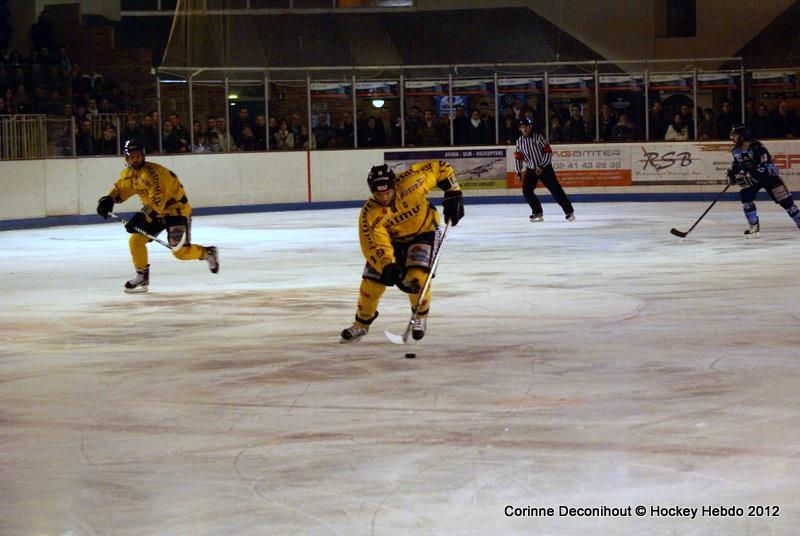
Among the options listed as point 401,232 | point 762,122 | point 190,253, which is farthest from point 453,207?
point 762,122

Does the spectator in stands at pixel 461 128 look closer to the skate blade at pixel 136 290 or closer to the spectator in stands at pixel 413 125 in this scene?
the spectator in stands at pixel 413 125

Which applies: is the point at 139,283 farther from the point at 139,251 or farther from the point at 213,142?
the point at 213,142

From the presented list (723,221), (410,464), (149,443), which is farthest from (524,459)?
(723,221)

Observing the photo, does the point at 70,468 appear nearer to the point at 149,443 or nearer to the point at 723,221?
the point at 149,443

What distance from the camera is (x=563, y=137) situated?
18547 mm

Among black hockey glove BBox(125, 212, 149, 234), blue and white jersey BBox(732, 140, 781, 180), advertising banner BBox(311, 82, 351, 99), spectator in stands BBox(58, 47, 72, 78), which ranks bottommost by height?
black hockey glove BBox(125, 212, 149, 234)

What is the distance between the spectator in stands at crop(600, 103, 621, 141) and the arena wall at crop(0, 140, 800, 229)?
15 centimetres

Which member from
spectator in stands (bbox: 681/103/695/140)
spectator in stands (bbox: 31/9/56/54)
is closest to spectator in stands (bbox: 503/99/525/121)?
spectator in stands (bbox: 681/103/695/140)

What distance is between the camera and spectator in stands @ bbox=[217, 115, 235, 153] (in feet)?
57.8

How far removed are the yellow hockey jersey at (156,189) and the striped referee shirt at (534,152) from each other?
6592 mm

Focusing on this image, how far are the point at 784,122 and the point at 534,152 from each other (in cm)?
471

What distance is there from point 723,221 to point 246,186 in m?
6.61

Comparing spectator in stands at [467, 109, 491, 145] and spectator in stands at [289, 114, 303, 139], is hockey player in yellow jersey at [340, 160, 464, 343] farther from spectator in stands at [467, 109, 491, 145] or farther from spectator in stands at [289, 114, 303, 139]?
spectator in stands at [467, 109, 491, 145]

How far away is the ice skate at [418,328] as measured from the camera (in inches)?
266
